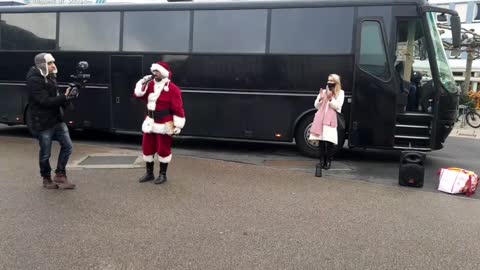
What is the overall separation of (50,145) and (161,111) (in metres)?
1.50

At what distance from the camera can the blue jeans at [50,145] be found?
20.3 ft

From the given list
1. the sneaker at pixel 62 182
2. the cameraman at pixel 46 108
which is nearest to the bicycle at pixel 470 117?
the sneaker at pixel 62 182

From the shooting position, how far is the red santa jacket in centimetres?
680

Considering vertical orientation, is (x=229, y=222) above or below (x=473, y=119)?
below

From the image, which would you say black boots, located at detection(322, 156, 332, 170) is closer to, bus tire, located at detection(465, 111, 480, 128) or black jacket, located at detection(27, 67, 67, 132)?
black jacket, located at detection(27, 67, 67, 132)

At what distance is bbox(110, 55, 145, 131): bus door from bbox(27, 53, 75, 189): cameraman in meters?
4.17

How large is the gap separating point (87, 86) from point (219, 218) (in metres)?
6.64

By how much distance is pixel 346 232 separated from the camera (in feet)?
16.5

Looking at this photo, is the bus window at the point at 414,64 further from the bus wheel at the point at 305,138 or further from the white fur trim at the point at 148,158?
the white fur trim at the point at 148,158

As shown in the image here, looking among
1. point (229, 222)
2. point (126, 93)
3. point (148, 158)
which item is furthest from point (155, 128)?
point (126, 93)

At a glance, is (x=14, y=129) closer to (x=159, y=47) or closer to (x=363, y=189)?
(x=159, y=47)

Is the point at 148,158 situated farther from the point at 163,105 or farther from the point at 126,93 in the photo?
the point at 126,93

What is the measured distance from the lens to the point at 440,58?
9.03m

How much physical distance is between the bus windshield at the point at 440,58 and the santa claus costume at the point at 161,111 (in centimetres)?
491
